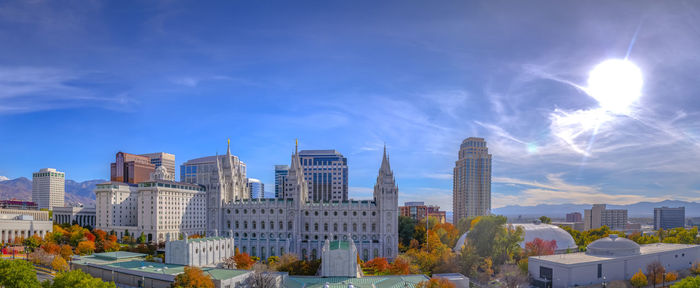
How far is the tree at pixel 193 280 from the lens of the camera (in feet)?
189

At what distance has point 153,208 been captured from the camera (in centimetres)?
13775

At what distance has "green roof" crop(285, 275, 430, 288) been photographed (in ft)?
192

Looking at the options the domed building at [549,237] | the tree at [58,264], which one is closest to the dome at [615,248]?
the domed building at [549,237]

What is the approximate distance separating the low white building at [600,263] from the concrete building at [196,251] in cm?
5993

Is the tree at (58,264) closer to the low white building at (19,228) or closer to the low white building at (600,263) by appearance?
the low white building at (19,228)

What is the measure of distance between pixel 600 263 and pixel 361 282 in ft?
159

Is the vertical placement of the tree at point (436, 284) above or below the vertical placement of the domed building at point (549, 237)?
above

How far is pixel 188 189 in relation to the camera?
497ft

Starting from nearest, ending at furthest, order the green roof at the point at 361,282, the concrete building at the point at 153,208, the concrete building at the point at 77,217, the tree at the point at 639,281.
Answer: the green roof at the point at 361,282
the tree at the point at 639,281
the concrete building at the point at 153,208
the concrete building at the point at 77,217

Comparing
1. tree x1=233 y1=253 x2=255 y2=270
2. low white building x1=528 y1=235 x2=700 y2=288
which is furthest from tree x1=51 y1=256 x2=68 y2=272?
low white building x1=528 y1=235 x2=700 y2=288

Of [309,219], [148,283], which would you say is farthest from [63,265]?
[309,219]

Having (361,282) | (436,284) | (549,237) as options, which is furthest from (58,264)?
(549,237)

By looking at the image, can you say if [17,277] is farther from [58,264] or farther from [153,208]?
[153,208]

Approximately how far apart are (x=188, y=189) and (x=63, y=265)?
2952 inches
